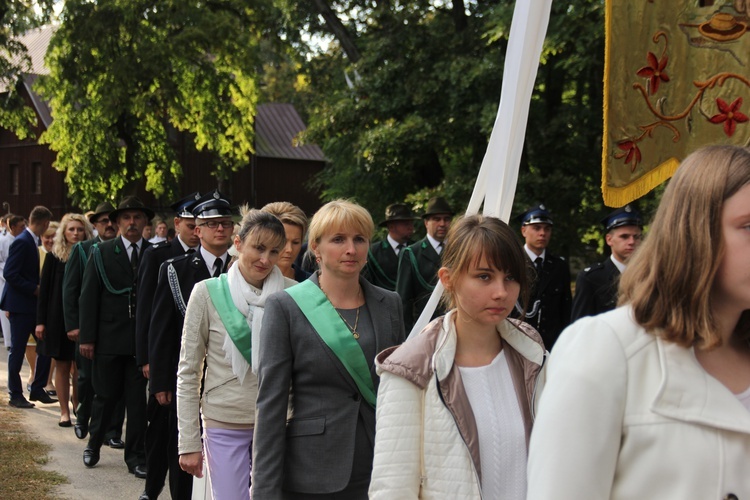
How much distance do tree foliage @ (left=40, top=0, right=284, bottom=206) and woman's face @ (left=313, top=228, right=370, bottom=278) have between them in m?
21.8

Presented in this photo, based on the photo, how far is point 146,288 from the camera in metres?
7.34

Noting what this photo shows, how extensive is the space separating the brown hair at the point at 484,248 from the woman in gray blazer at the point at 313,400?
763mm

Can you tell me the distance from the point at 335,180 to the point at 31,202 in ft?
112

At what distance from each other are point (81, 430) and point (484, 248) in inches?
299

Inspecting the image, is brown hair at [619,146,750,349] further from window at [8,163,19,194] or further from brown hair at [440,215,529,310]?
window at [8,163,19,194]

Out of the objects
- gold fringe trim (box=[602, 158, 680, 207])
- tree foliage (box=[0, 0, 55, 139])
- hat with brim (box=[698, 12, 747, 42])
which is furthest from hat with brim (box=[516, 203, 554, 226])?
tree foliage (box=[0, 0, 55, 139])

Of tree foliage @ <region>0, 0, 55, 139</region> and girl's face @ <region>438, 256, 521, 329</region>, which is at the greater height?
tree foliage @ <region>0, 0, 55, 139</region>

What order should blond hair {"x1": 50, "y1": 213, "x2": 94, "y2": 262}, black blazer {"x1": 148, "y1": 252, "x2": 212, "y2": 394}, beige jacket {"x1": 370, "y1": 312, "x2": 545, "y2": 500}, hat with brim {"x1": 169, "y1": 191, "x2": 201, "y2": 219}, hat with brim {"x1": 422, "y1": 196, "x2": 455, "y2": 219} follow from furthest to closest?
1. hat with brim {"x1": 422, "y1": 196, "x2": 455, "y2": 219}
2. blond hair {"x1": 50, "y1": 213, "x2": 94, "y2": 262}
3. hat with brim {"x1": 169, "y1": 191, "x2": 201, "y2": 219}
4. black blazer {"x1": 148, "y1": 252, "x2": 212, "y2": 394}
5. beige jacket {"x1": 370, "y1": 312, "x2": 545, "y2": 500}

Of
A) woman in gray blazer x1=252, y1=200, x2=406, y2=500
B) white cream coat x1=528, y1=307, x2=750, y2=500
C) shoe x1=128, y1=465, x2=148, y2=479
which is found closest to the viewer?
white cream coat x1=528, y1=307, x2=750, y2=500

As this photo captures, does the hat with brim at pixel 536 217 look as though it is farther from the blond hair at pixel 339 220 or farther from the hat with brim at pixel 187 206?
the blond hair at pixel 339 220

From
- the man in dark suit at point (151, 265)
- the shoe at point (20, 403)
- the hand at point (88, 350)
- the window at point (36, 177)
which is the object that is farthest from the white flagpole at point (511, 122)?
the window at point (36, 177)

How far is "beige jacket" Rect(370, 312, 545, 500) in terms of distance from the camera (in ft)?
10.3

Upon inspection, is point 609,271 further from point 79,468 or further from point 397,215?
point 397,215

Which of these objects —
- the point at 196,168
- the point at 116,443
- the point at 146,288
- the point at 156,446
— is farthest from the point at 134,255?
the point at 196,168
